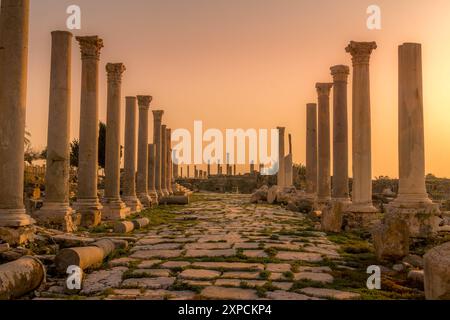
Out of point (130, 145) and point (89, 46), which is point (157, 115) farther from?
point (89, 46)

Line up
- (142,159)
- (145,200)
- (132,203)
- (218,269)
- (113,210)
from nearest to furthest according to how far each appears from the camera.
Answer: (218,269) < (113,210) < (132,203) < (145,200) < (142,159)

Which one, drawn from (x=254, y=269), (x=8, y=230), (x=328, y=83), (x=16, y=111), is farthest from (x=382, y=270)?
(x=328, y=83)

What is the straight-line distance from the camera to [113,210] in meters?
17.1

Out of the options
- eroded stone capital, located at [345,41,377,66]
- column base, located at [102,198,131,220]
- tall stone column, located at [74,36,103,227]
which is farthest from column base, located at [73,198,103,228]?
eroded stone capital, located at [345,41,377,66]

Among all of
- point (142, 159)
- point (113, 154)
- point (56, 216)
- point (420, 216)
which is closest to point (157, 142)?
point (142, 159)

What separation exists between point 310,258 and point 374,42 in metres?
9.22

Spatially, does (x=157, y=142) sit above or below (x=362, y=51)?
below

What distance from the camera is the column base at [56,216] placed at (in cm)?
1243

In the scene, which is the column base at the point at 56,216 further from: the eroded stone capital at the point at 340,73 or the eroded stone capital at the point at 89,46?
the eroded stone capital at the point at 340,73

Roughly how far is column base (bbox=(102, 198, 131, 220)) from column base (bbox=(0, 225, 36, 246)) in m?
7.55

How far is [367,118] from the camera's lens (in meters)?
15.4

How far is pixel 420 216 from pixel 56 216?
29.3ft

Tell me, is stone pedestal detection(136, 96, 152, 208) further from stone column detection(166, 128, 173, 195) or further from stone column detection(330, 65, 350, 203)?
stone column detection(330, 65, 350, 203)

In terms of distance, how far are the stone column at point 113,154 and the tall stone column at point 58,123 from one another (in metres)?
4.18
